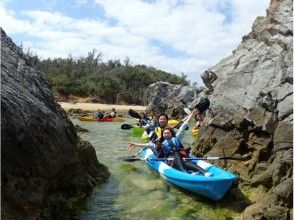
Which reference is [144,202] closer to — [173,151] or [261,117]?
[173,151]

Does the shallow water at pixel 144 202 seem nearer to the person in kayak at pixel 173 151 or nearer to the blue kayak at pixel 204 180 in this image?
the blue kayak at pixel 204 180

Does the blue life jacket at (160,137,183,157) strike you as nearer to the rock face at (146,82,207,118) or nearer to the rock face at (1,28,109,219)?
the rock face at (1,28,109,219)

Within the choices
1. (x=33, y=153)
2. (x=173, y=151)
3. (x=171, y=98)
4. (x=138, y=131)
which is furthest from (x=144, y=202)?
(x=171, y=98)

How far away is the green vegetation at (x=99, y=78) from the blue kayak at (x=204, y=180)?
39173 mm

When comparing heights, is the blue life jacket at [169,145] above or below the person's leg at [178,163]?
above

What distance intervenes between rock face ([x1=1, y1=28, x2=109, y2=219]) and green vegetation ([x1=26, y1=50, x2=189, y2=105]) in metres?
39.6

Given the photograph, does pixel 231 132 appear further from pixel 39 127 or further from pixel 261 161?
pixel 39 127

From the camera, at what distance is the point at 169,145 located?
1054 cm

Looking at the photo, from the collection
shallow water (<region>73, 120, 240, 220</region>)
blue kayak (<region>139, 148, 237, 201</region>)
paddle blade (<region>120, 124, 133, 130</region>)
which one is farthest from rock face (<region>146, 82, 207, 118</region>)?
blue kayak (<region>139, 148, 237, 201</region>)

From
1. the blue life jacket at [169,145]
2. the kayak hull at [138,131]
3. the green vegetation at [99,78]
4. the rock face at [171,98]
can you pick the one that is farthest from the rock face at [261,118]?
the green vegetation at [99,78]

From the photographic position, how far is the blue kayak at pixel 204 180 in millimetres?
7594

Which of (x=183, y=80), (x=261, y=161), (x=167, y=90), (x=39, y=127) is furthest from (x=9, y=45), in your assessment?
(x=183, y=80)

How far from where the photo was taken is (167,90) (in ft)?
142

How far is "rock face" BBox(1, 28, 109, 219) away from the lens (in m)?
5.20
